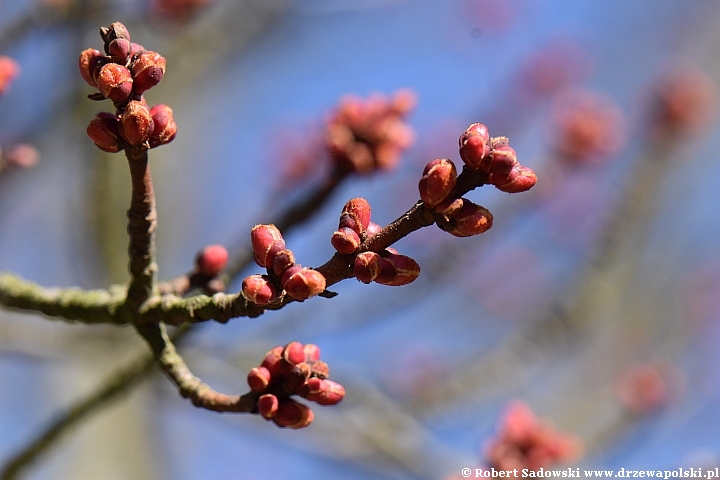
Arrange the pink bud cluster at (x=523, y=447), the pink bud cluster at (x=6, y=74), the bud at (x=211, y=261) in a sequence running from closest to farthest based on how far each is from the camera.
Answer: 1. the pink bud cluster at (x=6, y=74)
2. the bud at (x=211, y=261)
3. the pink bud cluster at (x=523, y=447)

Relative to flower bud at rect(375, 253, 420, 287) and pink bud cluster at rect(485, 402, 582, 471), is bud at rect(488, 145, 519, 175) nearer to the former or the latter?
flower bud at rect(375, 253, 420, 287)

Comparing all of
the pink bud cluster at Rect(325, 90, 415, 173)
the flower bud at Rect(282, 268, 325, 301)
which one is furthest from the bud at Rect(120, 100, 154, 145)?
the pink bud cluster at Rect(325, 90, 415, 173)

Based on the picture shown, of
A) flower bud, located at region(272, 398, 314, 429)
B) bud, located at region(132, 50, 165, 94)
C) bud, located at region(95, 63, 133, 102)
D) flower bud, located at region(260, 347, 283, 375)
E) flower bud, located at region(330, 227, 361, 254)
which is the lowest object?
flower bud, located at region(272, 398, 314, 429)

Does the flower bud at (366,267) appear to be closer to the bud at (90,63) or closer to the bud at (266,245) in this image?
the bud at (266,245)

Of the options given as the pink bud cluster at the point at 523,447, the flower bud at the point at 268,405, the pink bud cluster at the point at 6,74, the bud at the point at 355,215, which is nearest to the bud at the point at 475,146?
the bud at the point at 355,215

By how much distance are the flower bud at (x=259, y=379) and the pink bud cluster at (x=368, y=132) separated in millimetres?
1006

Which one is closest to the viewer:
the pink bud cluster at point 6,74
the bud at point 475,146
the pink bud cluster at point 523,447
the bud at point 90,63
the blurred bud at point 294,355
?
the bud at point 475,146

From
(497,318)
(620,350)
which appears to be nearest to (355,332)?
(497,318)

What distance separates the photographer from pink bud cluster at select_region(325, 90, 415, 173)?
2178mm

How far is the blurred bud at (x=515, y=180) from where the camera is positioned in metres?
1.08

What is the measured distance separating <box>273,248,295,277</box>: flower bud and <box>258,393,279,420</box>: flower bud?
0.93 feet

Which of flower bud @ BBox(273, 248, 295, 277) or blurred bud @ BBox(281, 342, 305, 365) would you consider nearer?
flower bud @ BBox(273, 248, 295, 277)

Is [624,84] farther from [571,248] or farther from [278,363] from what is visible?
[278,363]

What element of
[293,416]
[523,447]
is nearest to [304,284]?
[293,416]
